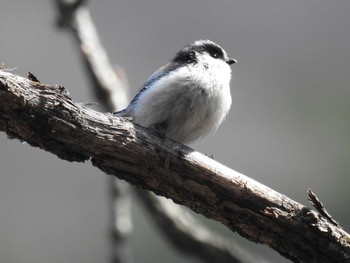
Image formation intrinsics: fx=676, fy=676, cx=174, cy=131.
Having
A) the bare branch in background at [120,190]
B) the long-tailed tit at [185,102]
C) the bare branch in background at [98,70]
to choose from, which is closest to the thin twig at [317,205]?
the long-tailed tit at [185,102]

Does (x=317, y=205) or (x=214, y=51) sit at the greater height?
(x=214, y=51)

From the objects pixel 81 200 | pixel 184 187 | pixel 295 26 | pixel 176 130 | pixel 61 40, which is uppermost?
pixel 295 26

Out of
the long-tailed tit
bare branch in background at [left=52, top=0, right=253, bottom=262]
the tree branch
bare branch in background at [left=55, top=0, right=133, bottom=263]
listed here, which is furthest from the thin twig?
bare branch in background at [left=55, top=0, right=133, bottom=263]

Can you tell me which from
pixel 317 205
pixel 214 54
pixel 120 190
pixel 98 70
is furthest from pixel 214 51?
pixel 317 205

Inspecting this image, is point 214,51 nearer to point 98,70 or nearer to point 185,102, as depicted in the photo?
point 185,102

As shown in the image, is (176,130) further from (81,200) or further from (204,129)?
(81,200)

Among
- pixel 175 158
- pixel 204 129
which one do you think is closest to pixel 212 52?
pixel 204 129
